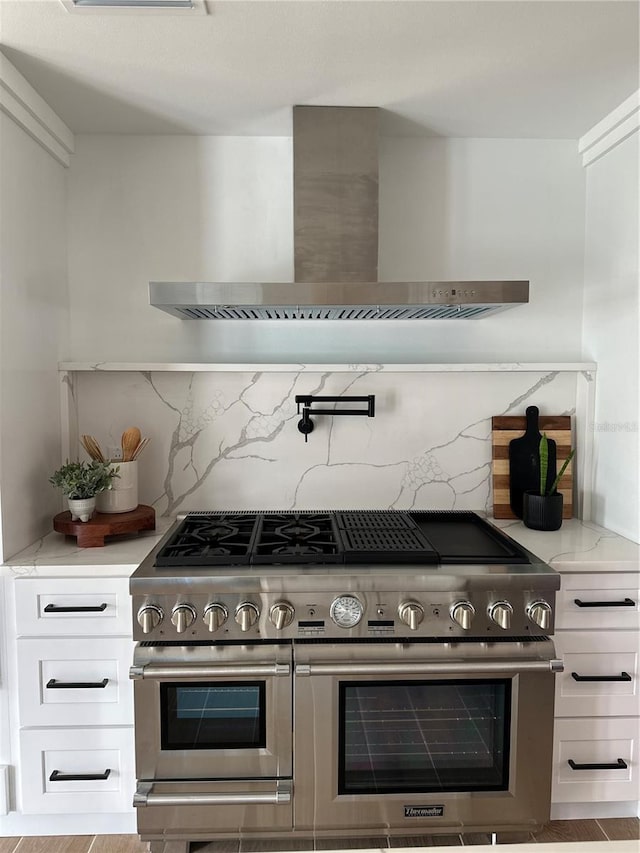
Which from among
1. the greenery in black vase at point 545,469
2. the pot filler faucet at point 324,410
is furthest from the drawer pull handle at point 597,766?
the pot filler faucet at point 324,410

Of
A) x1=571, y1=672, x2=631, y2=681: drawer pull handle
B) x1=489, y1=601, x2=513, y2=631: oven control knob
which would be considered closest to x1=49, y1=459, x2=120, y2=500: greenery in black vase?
x1=489, y1=601, x2=513, y2=631: oven control knob

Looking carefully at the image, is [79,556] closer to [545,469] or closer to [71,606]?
[71,606]

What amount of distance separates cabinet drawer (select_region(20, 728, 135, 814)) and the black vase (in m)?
1.56

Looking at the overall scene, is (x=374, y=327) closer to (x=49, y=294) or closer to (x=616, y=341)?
(x=616, y=341)

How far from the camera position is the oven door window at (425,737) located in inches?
70.4

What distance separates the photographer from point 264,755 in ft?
5.82

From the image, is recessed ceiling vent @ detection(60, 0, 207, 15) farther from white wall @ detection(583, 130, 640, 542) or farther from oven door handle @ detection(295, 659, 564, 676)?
oven door handle @ detection(295, 659, 564, 676)

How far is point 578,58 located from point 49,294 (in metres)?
1.93

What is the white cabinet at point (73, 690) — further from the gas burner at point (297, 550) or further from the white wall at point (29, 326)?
the gas burner at point (297, 550)

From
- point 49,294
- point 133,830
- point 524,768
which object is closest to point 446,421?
point 524,768

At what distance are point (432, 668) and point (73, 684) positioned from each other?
1.09 meters

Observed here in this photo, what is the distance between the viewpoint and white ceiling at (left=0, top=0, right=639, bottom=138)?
160cm

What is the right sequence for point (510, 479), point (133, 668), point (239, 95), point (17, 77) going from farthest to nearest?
point (510, 479)
point (239, 95)
point (17, 77)
point (133, 668)

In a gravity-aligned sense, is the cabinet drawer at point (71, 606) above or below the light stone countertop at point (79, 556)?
below
